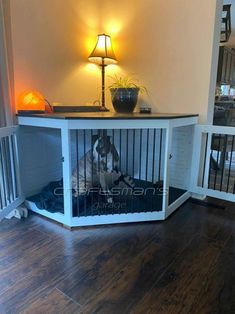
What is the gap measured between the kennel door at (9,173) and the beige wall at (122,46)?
0.42 m

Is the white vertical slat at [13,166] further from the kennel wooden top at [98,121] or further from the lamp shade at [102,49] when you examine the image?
the lamp shade at [102,49]

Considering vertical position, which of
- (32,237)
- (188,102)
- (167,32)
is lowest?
(32,237)

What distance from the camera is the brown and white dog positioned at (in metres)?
2.04

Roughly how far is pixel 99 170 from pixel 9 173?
72 centimetres

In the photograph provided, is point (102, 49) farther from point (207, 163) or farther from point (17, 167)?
point (207, 163)

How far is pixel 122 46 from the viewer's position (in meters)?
2.51

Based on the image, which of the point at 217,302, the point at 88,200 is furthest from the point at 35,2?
the point at 217,302

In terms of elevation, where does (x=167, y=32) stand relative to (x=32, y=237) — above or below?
above

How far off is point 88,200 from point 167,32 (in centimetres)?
171

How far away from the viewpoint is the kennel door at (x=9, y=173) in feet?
5.92

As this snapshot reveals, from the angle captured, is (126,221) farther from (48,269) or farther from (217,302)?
(217,302)

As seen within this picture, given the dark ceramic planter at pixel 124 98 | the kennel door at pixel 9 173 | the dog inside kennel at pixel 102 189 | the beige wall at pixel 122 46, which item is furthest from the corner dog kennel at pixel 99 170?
the beige wall at pixel 122 46

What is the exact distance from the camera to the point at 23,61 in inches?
76.4

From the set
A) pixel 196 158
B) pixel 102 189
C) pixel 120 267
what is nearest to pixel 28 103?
pixel 102 189
